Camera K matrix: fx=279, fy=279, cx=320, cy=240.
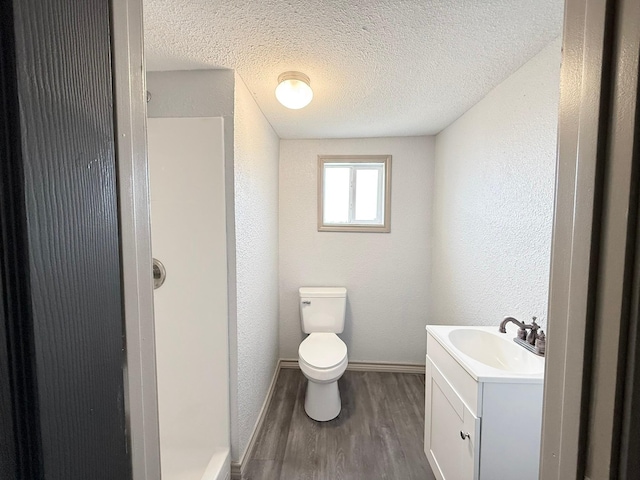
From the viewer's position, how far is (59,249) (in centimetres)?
29

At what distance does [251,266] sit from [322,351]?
884mm

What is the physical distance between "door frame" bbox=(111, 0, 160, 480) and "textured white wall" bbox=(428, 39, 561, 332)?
1447 millimetres

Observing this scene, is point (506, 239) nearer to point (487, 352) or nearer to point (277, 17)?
point (487, 352)

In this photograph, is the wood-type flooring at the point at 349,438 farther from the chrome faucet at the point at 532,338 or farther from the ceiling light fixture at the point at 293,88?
the ceiling light fixture at the point at 293,88

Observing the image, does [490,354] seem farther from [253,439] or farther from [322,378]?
[253,439]

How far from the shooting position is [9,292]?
251mm

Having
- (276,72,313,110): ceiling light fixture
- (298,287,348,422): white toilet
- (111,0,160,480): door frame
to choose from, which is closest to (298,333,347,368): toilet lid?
(298,287,348,422): white toilet

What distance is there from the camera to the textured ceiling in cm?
103

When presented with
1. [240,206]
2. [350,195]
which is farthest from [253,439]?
[350,195]

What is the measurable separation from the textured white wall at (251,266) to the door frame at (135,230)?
102 centimetres

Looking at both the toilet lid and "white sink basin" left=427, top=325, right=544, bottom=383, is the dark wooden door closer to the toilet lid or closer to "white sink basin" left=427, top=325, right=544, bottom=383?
"white sink basin" left=427, top=325, right=544, bottom=383

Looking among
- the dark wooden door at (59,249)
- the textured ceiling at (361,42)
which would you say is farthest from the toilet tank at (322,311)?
the dark wooden door at (59,249)

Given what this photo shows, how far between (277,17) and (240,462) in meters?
2.14

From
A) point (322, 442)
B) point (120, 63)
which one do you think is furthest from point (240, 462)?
point (120, 63)
